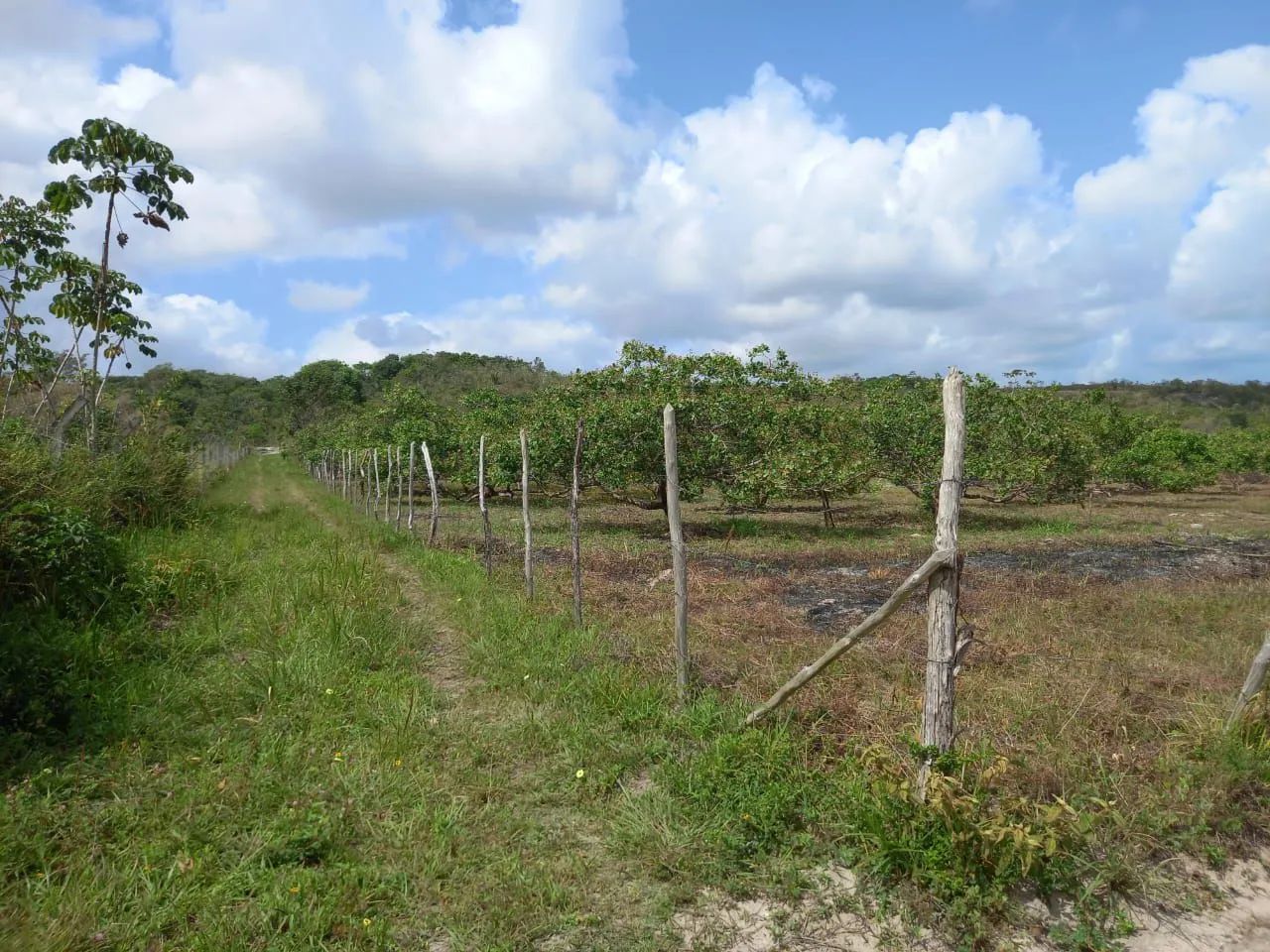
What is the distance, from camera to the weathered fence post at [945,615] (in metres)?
3.46

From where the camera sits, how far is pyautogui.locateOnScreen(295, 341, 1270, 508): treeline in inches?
629

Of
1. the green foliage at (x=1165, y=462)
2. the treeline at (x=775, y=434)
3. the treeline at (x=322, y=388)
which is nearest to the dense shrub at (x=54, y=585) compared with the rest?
the treeline at (x=775, y=434)

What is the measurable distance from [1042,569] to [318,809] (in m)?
10.0

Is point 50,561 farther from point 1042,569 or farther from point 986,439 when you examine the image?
point 986,439

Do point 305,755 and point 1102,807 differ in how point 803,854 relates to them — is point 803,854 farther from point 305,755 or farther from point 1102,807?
point 305,755

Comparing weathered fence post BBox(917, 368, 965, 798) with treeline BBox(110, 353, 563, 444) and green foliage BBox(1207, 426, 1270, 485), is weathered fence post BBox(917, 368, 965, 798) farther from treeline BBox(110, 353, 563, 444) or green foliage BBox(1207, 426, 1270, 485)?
treeline BBox(110, 353, 563, 444)

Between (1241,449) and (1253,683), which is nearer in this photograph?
(1253,683)

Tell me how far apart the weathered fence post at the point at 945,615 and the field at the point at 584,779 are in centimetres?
26

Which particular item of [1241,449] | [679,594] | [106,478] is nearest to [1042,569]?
[679,594]

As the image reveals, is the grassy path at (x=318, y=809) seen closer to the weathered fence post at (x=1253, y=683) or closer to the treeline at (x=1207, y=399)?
the weathered fence post at (x=1253, y=683)

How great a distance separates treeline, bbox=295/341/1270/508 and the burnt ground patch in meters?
3.44

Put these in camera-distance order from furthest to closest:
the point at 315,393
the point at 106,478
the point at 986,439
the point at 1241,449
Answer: the point at 315,393 < the point at 1241,449 < the point at 986,439 < the point at 106,478

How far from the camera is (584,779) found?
3984 millimetres

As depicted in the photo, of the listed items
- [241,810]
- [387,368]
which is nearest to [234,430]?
[387,368]
